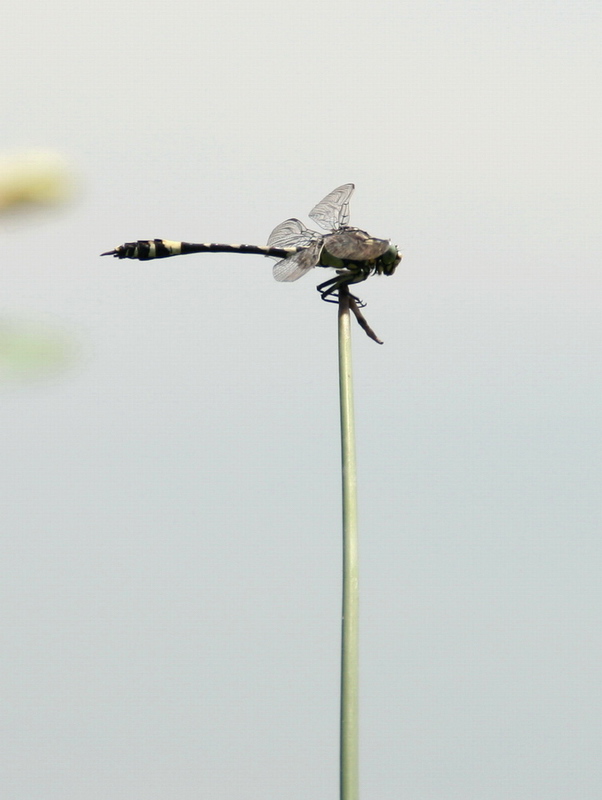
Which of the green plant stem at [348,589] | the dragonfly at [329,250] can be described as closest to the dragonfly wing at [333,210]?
the dragonfly at [329,250]

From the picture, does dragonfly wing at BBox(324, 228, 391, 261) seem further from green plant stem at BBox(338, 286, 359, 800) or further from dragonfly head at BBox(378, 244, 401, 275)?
green plant stem at BBox(338, 286, 359, 800)

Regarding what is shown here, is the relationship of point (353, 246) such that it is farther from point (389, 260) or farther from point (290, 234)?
point (290, 234)

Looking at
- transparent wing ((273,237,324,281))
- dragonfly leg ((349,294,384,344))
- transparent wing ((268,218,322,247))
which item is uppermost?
transparent wing ((268,218,322,247))

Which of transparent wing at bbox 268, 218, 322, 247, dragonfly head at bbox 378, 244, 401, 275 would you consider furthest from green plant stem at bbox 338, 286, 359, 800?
transparent wing at bbox 268, 218, 322, 247

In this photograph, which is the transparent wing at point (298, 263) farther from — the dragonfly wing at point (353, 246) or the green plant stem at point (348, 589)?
the green plant stem at point (348, 589)

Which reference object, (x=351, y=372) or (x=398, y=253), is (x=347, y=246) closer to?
(x=398, y=253)

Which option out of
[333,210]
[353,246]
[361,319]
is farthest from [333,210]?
[361,319]
